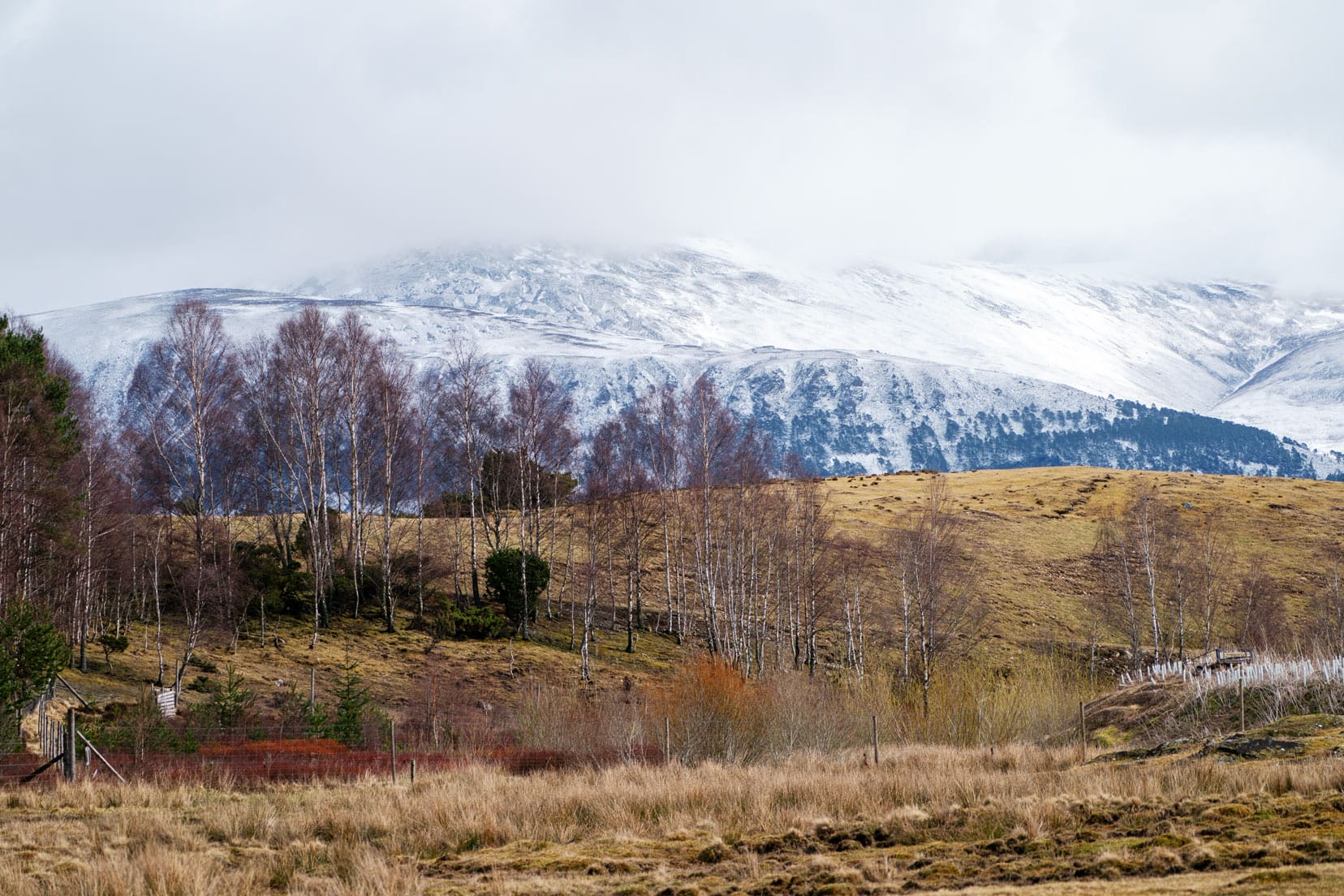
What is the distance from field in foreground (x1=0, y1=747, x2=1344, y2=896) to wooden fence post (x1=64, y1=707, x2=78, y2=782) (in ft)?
4.15

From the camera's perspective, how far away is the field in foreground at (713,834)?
46.7 feet

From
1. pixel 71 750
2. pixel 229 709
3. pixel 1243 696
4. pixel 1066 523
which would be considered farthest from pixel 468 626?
pixel 1066 523

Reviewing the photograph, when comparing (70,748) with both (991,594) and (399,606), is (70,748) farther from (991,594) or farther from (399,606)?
(991,594)

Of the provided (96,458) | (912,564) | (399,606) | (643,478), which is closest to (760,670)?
(912,564)

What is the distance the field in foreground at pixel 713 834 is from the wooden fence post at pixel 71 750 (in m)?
1.26

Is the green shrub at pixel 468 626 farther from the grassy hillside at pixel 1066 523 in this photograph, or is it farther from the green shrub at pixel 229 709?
the grassy hillside at pixel 1066 523

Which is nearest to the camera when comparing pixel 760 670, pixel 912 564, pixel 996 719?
pixel 996 719

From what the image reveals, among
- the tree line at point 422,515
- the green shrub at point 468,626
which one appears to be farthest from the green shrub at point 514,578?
the green shrub at point 468,626

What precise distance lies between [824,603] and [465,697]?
66.9 feet

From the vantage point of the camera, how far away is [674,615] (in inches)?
2435

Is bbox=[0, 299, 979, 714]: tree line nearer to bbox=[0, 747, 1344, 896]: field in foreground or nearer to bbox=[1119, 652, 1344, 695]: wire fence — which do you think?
bbox=[1119, 652, 1344, 695]: wire fence

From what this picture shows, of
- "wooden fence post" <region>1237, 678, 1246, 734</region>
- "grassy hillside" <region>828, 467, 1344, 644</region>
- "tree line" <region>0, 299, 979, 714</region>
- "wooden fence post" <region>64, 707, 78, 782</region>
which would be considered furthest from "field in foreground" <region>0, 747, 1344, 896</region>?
"grassy hillside" <region>828, 467, 1344, 644</region>

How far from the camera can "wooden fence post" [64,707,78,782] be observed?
23375mm

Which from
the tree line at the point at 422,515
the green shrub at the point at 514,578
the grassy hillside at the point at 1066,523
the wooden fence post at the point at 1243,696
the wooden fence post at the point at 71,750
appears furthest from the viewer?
the grassy hillside at the point at 1066,523
